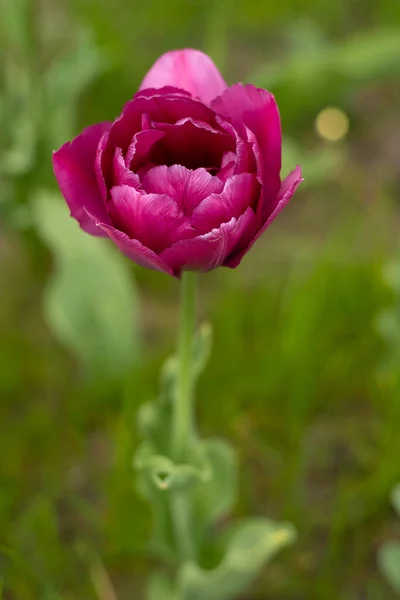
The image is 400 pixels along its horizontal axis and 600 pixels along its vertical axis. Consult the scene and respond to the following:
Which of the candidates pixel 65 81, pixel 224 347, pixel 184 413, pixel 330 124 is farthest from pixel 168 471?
pixel 330 124

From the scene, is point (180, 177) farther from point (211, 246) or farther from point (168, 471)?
point (168, 471)

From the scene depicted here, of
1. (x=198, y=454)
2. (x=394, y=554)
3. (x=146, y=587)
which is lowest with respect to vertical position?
(x=146, y=587)

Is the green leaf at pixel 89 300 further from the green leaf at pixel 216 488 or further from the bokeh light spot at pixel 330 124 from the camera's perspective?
the bokeh light spot at pixel 330 124

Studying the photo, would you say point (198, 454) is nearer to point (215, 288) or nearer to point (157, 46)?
point (215, 288)

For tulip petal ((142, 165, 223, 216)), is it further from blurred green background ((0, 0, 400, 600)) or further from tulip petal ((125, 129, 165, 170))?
blurred green background ((0, 0, 400, 600))

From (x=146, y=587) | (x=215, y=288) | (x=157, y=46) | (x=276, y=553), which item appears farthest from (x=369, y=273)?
(x=157, y=46)

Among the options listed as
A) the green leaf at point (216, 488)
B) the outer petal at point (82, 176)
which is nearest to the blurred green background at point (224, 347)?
the green leaf at point (216, 488)
